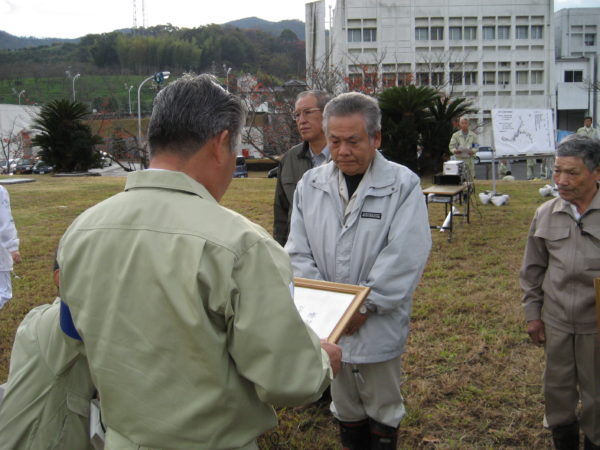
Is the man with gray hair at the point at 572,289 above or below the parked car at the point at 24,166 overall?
below

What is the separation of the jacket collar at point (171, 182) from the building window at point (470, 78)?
6064 cm

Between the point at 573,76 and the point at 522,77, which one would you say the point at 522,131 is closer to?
the point at 522,77

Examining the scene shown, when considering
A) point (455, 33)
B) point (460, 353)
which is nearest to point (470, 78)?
point (455, 33)

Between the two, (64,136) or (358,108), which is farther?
(64,136)

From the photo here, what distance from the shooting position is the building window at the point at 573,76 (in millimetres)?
57250

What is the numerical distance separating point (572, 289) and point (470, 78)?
59.7 meters

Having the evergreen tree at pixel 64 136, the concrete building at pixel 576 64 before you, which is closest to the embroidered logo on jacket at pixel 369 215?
the evergreen tree at pixel 64 136

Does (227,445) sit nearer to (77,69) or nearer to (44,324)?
(44,324)

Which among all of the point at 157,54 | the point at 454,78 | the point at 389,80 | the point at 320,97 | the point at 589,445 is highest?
the point at 157,54

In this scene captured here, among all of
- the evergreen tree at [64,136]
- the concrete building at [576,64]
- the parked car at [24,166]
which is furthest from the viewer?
the concrete building at [576,64]

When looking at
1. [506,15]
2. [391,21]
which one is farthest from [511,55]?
[391,21]

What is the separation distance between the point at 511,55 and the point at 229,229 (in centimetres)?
6313

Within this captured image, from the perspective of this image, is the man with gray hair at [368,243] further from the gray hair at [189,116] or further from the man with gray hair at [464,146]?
the man with gray hair at [464,146]

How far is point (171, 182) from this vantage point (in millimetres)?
1426
